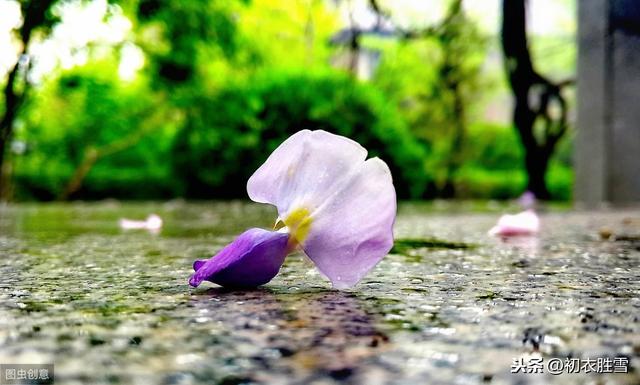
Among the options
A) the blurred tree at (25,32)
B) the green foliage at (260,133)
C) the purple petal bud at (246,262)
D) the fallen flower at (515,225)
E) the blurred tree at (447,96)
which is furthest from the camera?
the blurred tree at (447,96)

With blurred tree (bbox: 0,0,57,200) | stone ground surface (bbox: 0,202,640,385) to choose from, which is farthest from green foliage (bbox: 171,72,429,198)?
stone ground surface (bbox: 0,202,640,385)

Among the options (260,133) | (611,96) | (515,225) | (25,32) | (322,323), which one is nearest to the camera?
(322,323)

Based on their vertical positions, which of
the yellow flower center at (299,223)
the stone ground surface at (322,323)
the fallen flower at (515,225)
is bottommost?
the fallen flower at (515,225)

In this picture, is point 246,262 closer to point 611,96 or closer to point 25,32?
point 25,32

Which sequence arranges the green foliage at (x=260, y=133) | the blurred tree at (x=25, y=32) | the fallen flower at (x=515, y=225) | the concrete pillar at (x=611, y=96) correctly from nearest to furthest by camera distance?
the fallen flower at (x=515, y=225) → the blurred tree at (x=25, y=32) → the concrete pillar at (x=611, y=96) → the green foliage at (x=260, y=133)

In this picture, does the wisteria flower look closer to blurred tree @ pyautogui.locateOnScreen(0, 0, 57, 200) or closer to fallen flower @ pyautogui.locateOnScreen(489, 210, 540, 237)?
fallen flower @ pyautogui.locateOnScreen(489, 210, 540, 237)

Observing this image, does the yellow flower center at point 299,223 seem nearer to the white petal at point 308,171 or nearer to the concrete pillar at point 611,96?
the white petal at point 308,171

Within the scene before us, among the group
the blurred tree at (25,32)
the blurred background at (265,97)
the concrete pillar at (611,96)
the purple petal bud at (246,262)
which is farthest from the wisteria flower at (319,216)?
the concrete pillar at (611,96)

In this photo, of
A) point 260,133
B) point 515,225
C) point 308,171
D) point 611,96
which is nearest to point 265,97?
point 260,133
